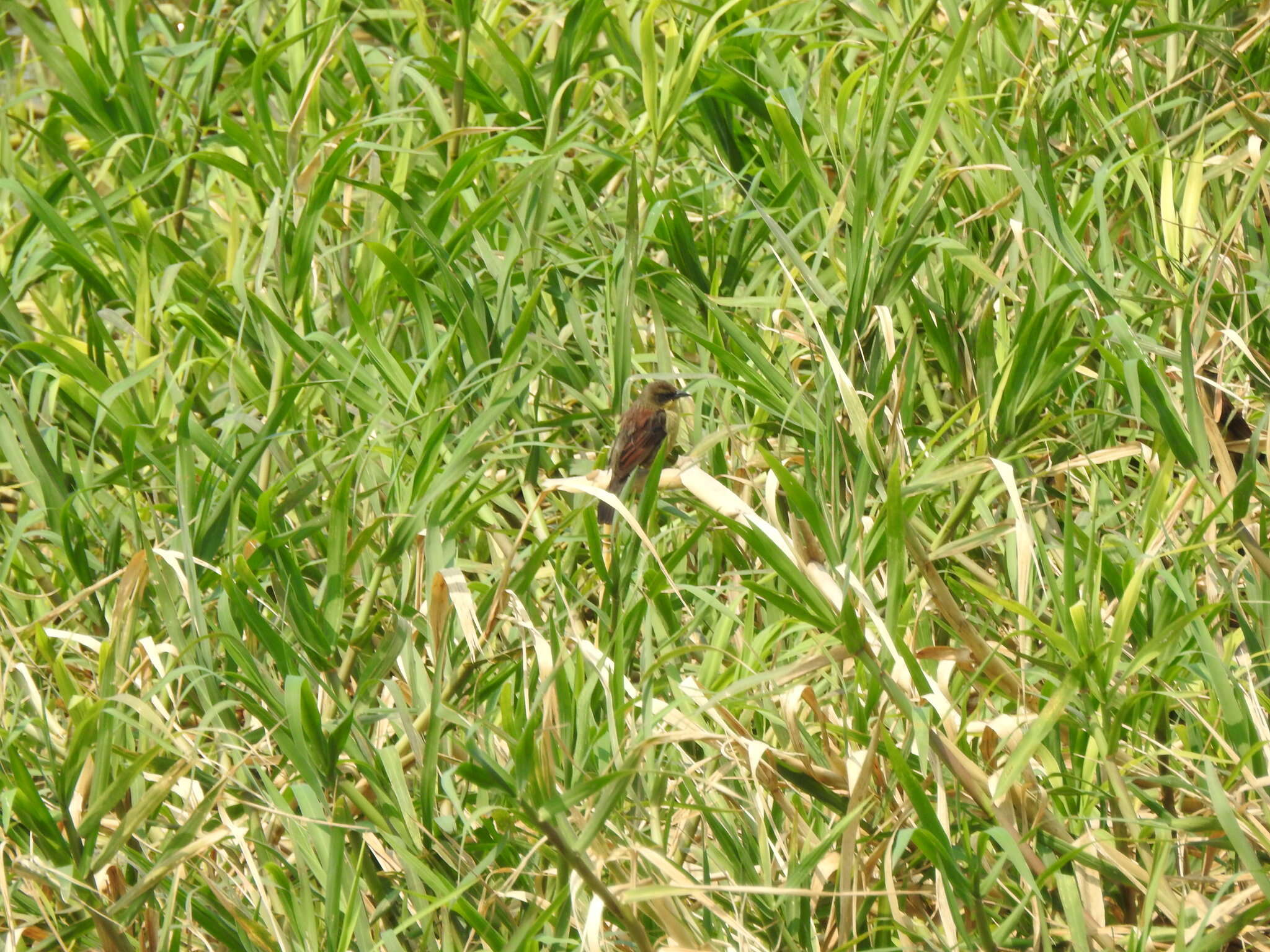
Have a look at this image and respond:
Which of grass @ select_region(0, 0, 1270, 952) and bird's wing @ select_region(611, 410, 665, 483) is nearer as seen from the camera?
grass @ select_region(0, 0, 1270, 952)

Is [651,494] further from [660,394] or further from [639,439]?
[660,394]

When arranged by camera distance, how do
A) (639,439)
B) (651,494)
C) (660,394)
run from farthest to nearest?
(660,394) → (639,439) → (651,494)

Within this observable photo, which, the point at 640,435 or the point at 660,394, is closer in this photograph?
the point at 640,435

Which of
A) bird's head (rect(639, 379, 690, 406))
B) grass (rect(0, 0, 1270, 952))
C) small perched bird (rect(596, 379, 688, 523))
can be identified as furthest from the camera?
bird's head (rect(639, 379, 690, 406))

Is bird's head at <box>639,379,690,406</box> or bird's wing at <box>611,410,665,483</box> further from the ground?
bird's wing at <box>611,410,665,483</box>

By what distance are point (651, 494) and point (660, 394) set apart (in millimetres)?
987

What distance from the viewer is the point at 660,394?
376cm

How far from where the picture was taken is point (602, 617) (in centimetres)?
297

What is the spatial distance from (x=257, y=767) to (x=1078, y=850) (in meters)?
1.43

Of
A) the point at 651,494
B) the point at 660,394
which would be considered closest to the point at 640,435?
the point at 660,394

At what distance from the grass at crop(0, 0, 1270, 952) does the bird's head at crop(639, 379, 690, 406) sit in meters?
0.07

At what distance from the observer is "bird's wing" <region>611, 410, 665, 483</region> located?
11.0 feet

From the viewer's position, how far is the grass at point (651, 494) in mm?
2412

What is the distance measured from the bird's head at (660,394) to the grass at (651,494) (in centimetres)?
7
